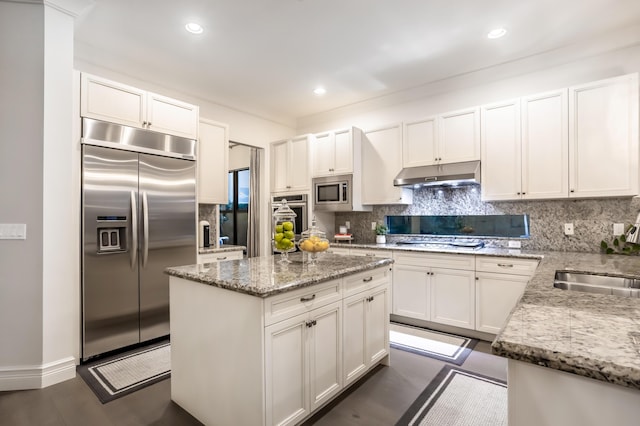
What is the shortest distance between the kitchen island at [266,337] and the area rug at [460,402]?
0.46 metres

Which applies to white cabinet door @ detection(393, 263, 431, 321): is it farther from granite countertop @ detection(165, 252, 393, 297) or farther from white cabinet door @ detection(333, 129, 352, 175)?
white cabinet door @ detection(333, 129, 352, 175)

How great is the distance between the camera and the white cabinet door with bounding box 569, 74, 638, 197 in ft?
9.17

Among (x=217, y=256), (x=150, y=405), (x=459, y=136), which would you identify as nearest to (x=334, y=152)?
(x=459, y=136)

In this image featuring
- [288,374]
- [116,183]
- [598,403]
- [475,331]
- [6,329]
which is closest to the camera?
[598,403]

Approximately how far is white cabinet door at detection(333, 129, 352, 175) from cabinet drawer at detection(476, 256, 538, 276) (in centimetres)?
195

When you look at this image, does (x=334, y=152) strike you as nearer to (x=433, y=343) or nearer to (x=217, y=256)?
(x=217, y=256)

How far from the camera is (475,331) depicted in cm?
326

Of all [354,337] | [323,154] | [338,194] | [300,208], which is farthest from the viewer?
[300,208]

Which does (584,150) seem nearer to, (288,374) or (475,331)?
(475,331)

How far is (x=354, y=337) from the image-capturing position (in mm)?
2297

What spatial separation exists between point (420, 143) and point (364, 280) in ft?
7.35

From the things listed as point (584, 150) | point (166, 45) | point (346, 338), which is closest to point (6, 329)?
point (346, 338)

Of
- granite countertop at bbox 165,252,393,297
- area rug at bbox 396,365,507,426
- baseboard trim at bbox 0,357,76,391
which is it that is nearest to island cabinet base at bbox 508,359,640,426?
granite countertop at bbox 165,252,393,297

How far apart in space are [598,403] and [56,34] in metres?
3.70
